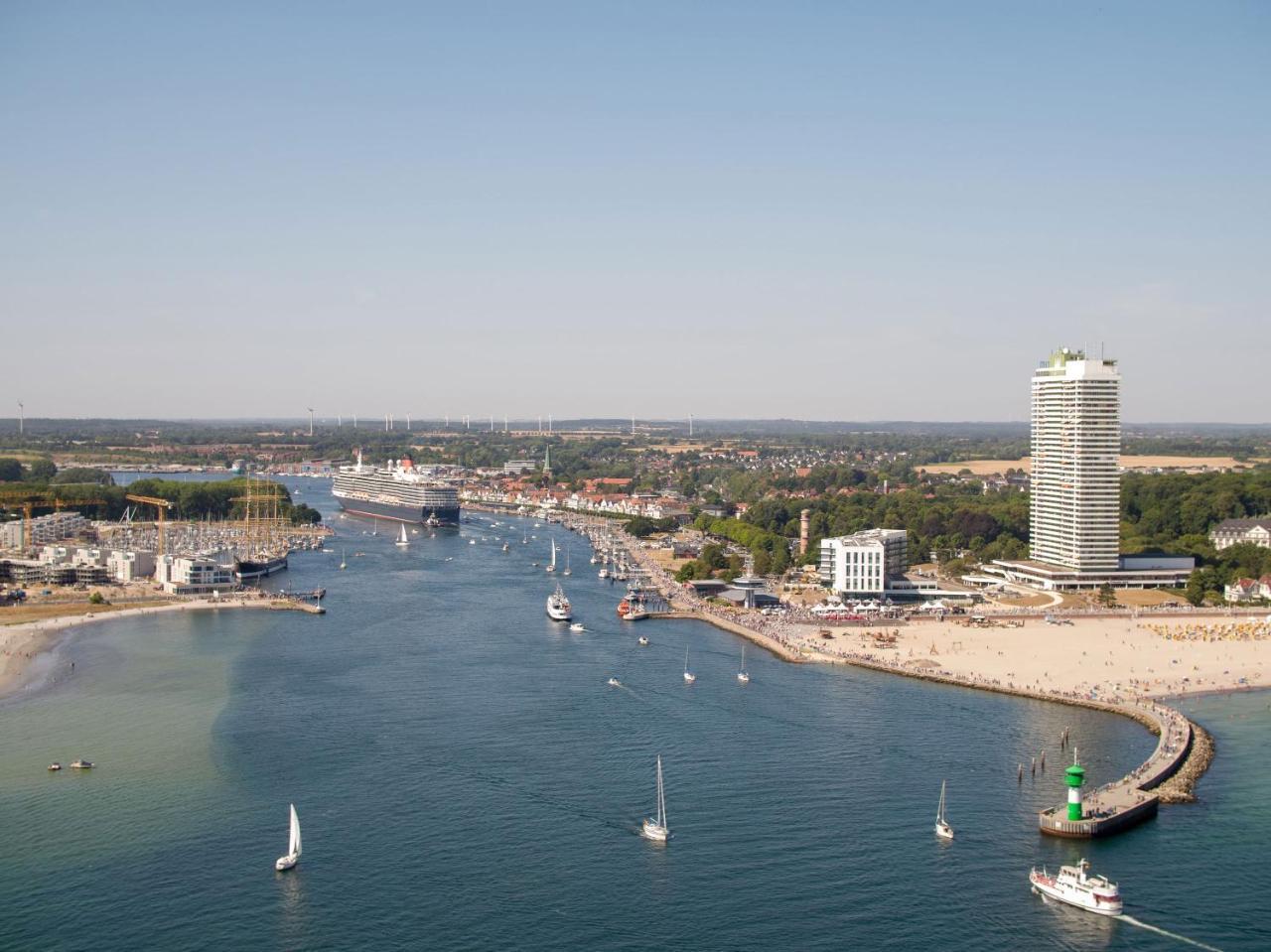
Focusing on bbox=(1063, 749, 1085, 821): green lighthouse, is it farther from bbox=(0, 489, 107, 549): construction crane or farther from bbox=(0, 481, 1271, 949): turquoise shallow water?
bbox=(0, 489, 107, 549): construction crane

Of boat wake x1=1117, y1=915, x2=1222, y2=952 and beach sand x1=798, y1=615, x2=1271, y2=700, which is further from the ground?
beach sand x1=798, y1=615, x2=1271, y2=700

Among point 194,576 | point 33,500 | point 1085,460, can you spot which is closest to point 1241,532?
point 1085,460

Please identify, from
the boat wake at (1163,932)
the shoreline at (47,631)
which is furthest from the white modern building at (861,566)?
the boat wake at (1163,932)

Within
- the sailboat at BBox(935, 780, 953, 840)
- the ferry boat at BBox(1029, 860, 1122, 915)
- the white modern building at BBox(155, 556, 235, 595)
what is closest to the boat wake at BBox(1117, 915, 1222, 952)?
the ferry boat at BBox(1029, 860, 1122, 915)

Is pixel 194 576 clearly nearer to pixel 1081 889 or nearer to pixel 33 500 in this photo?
pixel 33 500

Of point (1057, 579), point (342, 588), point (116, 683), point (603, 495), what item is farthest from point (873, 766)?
point (603, 495)

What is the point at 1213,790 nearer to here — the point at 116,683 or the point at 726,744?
the point at 726,744
